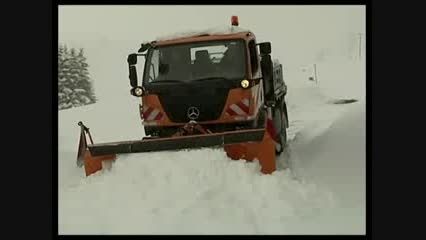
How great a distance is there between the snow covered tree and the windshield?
1306mm

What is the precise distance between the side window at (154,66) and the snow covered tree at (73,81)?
4.20 ft

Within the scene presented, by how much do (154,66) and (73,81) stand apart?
2396 mm

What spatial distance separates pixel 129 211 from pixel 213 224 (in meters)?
1.06

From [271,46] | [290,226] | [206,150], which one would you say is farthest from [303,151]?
[290,226]

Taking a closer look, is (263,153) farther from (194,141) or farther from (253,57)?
(253,57)

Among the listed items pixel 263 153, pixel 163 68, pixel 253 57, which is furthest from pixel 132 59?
pixel 263 153

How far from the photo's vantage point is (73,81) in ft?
34.3

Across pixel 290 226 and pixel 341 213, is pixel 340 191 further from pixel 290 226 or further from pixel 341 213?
pixel 290 226

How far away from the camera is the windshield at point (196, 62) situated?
8430 millimetres

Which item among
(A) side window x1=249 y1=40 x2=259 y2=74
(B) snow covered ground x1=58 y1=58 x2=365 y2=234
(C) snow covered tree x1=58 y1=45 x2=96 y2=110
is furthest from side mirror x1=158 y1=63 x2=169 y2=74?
(B) snow covered ground x1=58 y1=58 x2=365 y2=234

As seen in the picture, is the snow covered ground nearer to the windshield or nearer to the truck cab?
the truck cab

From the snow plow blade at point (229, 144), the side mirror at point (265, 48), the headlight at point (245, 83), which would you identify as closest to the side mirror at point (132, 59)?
the snow plow blade at point (229, 144)

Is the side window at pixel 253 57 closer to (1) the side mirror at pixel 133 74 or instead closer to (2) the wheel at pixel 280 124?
(2) the wheel at pixel 280 124

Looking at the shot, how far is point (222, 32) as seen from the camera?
29.3 ft
